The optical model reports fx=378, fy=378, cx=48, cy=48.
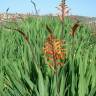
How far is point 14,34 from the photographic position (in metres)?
5.03

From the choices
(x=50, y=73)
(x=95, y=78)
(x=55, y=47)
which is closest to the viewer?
(x=55, y=47)

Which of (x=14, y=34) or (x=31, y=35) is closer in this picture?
(x=31, y=35)

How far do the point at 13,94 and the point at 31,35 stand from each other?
2033 mm

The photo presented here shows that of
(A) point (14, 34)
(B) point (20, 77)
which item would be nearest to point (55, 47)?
(B) point (20, 77)

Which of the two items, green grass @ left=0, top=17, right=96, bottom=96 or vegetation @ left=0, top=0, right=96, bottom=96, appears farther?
green grass @ left=0, top=17, right=96, bottom=96

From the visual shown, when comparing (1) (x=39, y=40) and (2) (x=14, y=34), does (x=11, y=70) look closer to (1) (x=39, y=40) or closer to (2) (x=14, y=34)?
(1) (x=39, y=40)

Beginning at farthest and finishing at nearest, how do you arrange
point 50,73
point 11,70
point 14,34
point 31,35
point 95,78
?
point 14,34 < point 31,35 < point 11,70 < point 50,73 < point 95,78

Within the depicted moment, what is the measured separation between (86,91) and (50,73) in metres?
0.41

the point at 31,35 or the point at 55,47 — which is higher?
the point at 55,47

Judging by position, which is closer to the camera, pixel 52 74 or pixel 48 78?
pixel 48 78

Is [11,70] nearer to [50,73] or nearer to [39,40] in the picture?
[50,73]

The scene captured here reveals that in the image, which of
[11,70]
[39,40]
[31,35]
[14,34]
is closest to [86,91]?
[11,70]

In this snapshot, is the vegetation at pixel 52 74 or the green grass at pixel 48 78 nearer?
the vegetation at pixel 52 74

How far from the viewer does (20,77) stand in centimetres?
Result: 289
